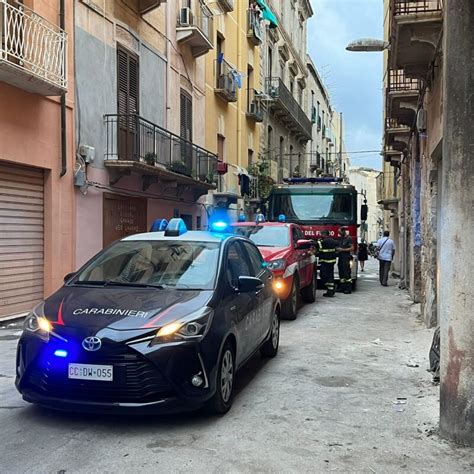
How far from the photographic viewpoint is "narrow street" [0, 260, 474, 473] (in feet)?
12.8

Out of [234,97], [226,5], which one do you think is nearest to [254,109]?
[234,97]

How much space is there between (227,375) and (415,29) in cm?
553

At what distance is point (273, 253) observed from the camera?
10133mm

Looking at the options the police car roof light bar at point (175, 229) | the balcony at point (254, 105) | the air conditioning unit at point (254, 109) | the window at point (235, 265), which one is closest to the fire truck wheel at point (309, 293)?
the window at point (235, 265)

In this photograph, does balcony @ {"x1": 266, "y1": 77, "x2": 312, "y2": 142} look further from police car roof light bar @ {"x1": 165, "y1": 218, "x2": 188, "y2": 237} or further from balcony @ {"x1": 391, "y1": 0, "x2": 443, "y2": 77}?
police car roof light bar @ {"x1": 165, "y1": 218, "x2": 188, "y2": 237}

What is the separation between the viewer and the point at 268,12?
26.6 m

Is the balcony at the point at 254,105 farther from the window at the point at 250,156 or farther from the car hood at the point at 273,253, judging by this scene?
the car hood at the point at 273,253

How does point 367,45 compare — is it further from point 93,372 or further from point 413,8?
point 93,372

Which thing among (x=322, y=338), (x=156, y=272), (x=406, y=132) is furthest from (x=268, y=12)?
Result: (x=156, y=272)

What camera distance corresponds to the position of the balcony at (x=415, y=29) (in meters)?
7.38

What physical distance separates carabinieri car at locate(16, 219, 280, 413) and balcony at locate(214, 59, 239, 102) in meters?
16.4

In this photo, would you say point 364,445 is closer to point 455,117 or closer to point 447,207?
point 447,207

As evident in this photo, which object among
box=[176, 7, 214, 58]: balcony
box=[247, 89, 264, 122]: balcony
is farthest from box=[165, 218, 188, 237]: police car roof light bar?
box=[247, 89, 264, 122]: balcony

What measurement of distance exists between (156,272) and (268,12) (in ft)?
78.8
